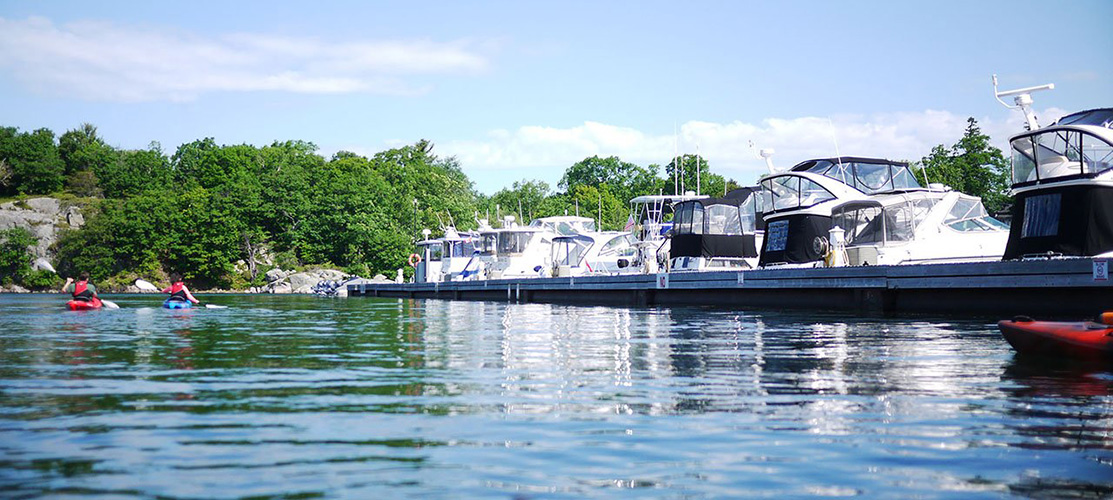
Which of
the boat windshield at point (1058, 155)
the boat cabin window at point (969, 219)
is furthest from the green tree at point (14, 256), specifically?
the boat windshield at point (1058, 155)

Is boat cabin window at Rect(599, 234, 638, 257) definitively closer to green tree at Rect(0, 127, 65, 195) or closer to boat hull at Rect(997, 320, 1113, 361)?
boat hull at Rect(997, 320, 1113, 361)

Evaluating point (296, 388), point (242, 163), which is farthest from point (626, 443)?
point (242, 163)

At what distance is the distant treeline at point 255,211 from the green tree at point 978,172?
0.78 metres

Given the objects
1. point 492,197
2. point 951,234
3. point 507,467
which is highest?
point 492,197

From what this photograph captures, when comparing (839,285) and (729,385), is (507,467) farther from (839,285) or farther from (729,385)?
(839,285)

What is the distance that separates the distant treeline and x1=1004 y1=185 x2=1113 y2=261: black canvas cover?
61.8m

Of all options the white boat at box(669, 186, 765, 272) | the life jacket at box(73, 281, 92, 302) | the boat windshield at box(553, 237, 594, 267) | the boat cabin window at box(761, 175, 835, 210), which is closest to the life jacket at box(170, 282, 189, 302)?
the life jacket at box(73, 281, 92, 302)

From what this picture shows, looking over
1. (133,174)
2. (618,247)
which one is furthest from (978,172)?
(133,174)

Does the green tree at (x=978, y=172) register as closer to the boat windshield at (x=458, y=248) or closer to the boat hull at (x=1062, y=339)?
the boat windshield at (x=458, y=248)

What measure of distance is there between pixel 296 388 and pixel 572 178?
13099cm

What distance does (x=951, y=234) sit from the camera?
114 feet

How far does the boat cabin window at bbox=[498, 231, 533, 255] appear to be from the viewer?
58.2 metres

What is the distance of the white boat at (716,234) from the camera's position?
139 ft

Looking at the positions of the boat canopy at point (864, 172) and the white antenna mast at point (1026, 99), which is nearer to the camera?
the white antenna mast at point (1026, 99)
